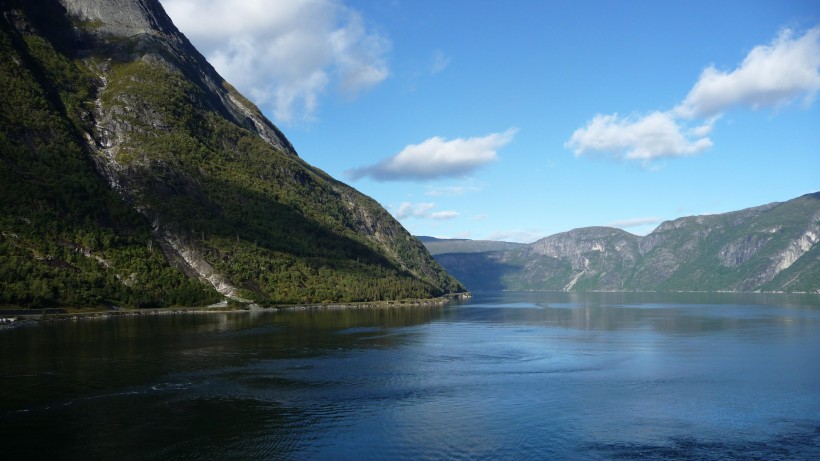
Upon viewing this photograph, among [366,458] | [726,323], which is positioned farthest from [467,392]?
[726,323]

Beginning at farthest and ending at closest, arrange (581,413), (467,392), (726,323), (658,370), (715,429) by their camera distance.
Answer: (726,323), (658,370), (467,392), (581,413), (715,429)

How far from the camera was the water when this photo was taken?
4812cm

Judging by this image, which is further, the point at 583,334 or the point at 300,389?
the point at 583,334

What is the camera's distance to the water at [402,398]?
48.1m

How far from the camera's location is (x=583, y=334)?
136 metres

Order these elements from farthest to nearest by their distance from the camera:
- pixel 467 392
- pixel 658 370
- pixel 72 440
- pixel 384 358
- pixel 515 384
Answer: pixel 384 358, pixel 658 370, pixel 515 384, pixel 467 392, pixel 72 440

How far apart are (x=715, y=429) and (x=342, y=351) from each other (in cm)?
6114

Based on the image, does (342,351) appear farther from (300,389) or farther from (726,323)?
(726,323)

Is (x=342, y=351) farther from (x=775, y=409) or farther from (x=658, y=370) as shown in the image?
(x=775, y=409)

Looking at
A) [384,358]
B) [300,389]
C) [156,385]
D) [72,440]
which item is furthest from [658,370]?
[72,440]

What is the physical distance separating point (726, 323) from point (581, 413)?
125 meters

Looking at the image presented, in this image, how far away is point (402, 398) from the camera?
65.6 metres

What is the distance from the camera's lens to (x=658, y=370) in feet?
273

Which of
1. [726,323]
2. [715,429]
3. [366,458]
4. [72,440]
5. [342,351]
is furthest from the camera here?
[726,323]
